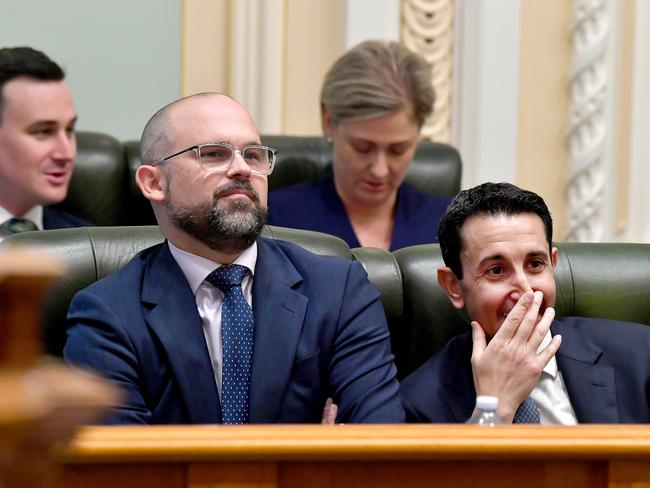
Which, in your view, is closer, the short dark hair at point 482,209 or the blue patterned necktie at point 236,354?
the blue patterned necktie at point 236,354

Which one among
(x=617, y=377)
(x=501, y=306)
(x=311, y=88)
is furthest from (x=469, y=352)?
(x=311, y=88)

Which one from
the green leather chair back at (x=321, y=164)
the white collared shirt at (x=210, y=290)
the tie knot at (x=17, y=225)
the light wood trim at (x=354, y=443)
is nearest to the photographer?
the light wood trim at (x=354, y=443)

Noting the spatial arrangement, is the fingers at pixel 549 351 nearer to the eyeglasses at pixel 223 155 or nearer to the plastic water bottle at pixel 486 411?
the plastic water bottle at pixel 486 411

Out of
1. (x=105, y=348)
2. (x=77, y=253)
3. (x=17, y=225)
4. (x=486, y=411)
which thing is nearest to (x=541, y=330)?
(x=486, y=411)

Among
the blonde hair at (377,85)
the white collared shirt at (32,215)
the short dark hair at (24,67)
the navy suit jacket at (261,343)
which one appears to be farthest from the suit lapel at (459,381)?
the short dark hair at (24,67)

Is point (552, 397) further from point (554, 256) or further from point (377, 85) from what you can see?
point (377, 85)

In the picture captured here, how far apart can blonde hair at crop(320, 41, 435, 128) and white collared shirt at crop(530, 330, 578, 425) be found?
0.89 m

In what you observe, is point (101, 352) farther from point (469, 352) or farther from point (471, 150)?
point (471, 150)

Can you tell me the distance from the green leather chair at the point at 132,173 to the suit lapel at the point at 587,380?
106cm

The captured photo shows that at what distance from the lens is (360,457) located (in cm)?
115

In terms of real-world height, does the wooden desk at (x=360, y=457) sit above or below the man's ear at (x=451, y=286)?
above

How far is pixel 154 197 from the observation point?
78.2 inches

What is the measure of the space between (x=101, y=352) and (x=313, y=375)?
0.35 meters

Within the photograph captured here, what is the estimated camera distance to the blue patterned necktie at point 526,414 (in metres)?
1.86
